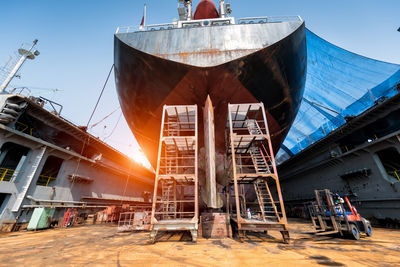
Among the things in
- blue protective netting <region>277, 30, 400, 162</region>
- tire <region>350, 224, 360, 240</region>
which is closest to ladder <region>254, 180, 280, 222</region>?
tire <region>350, 224, 360, 240</region>

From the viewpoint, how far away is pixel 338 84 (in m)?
15.1

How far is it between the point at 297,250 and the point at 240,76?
8.77 meters

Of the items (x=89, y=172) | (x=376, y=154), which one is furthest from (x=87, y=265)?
(x=376, y=154)

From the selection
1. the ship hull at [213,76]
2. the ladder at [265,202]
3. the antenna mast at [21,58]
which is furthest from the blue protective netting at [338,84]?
the antenna mast at [21,58]

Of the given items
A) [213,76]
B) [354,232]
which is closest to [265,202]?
[354,232]

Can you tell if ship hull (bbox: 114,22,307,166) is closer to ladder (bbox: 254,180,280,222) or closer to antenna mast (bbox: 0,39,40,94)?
ladder (bbox: 254,180,280,222)

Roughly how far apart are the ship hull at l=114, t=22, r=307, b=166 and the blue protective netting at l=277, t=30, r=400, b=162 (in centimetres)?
572

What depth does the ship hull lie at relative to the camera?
9195mm

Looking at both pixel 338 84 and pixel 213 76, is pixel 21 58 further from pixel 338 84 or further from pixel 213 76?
pixel 338 84

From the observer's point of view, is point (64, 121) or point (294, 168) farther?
point (294, 168)

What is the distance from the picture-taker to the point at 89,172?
1542cm

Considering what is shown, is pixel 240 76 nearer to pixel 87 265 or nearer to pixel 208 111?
pixel 208 111

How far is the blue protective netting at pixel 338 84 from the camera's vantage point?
12.5m

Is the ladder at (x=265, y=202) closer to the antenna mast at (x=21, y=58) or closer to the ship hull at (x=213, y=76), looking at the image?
the ship hull at (x=213, y=76)
